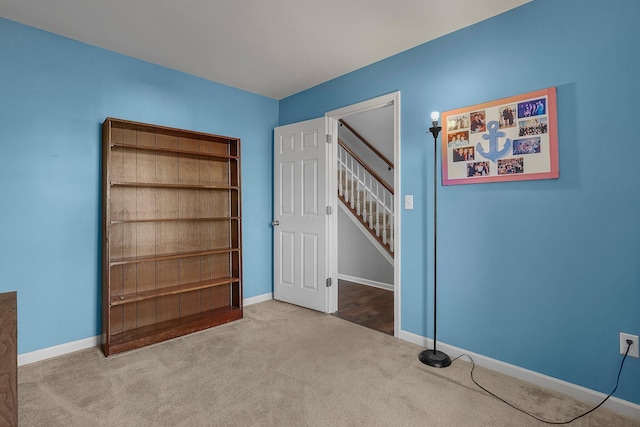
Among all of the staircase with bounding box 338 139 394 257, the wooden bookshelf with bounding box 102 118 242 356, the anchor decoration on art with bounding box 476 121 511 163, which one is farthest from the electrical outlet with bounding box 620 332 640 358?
the wooden bookshelf with bounding box 102 118 242 356

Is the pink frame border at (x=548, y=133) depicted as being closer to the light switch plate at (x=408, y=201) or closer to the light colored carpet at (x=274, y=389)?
the light switch plate at (x=408, y=201)

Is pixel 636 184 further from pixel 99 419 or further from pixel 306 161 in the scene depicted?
pixel 99 419

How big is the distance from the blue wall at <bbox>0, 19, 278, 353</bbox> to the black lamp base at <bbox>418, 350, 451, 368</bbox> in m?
2.71

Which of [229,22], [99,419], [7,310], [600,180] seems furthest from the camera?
[229,22]

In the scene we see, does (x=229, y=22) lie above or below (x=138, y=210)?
above

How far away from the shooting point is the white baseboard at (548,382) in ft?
5.81

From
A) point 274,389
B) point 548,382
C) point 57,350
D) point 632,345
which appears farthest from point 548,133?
point 57,350

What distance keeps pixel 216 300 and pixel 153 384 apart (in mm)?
1378

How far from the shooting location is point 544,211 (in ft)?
6.74

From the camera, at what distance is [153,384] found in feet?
6.76

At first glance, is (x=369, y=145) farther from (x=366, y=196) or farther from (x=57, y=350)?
(x=57, y=350)

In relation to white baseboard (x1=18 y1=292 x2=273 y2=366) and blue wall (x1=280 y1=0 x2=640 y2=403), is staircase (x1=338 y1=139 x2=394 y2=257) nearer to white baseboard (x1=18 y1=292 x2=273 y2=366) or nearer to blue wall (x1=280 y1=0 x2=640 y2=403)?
blue wall (x1=280 y1=0 x2=640 y2=403)

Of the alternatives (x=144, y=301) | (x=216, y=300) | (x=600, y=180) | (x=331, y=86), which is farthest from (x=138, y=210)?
(x=600, y=180)

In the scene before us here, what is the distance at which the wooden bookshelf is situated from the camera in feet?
8.84
